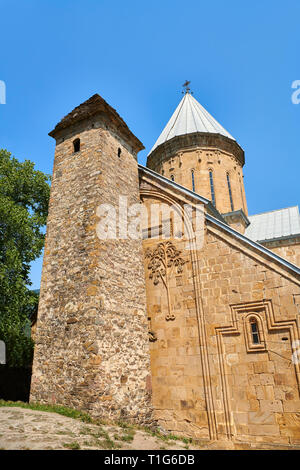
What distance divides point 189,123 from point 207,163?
313 centimetres

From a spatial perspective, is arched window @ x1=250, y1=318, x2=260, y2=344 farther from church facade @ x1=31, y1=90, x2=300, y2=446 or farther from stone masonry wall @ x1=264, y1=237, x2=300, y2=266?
stone masonry wall @ x1=264, y1=237, x2=300, y2=266

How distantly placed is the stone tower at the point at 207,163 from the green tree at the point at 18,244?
272 inches

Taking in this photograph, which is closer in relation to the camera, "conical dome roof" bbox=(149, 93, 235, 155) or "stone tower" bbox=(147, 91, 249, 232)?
"stone tower" bbox=(147, 91, 249, 232)

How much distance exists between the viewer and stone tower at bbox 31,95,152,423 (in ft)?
24.2

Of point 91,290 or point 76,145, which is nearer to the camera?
point 91,290

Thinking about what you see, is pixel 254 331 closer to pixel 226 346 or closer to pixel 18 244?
pixel 226 346

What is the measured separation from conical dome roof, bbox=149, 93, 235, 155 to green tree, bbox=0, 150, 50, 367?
7847 mm

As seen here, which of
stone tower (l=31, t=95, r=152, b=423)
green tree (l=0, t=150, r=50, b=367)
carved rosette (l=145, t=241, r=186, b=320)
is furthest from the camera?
green tree (l=0, t=150, r=50, b=367)

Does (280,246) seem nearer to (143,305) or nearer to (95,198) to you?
(143,305)

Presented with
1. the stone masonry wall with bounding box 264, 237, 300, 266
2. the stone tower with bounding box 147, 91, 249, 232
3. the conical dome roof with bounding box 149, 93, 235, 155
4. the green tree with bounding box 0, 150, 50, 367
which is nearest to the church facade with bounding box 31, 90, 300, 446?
the green tree with bounding box 0, 150, 50, 367

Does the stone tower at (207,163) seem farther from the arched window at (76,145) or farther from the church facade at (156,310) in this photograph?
the arched window at (76,145)

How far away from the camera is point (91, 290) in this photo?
7809 millimetres

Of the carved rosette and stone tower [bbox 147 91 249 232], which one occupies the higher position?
stone tower [bbox 147 91 249 232]

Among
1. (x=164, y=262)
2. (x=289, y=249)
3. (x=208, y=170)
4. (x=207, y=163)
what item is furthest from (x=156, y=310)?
(x=207, y=163)
